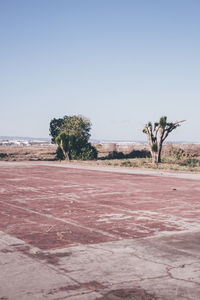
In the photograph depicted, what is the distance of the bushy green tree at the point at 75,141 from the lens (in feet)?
126

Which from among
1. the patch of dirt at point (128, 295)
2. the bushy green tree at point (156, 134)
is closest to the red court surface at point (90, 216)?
the patch of dirt at point (128, 295)

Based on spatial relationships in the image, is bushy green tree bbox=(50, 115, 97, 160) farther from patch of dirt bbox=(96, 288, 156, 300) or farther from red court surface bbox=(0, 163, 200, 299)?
patch of dirt bbox=(96, 288, 156, 300)

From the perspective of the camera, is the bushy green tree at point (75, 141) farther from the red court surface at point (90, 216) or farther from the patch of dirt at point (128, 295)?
the patch of dirt at point (128, 295)

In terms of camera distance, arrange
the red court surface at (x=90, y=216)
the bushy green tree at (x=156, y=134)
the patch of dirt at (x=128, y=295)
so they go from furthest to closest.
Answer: the bushy green tree at (x=156, y=134) < the red court surface at (x=90, y=216) < the patch of dirt at (x=128, y=295)

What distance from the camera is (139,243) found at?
730 centimetres

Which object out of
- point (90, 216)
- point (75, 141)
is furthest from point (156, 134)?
point (90, 216)

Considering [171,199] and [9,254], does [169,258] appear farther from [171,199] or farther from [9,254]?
[171,199]

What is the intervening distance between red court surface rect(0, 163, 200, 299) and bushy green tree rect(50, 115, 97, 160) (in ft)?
72.0

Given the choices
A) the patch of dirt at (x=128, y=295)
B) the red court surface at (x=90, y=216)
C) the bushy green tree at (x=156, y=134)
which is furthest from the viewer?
the bushy green tree at (x=156, y=134)

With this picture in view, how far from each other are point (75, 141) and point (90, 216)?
29.5 meters

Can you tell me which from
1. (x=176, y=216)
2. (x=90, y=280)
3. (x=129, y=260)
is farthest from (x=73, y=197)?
(x=90, y=280)

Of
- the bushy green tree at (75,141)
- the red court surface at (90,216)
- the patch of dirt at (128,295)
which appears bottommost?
the patch of dirt at (128,295)

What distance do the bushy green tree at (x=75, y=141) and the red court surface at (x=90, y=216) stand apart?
864 inches

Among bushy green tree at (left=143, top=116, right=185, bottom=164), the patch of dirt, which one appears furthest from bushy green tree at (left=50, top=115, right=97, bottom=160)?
the patch of dirt
